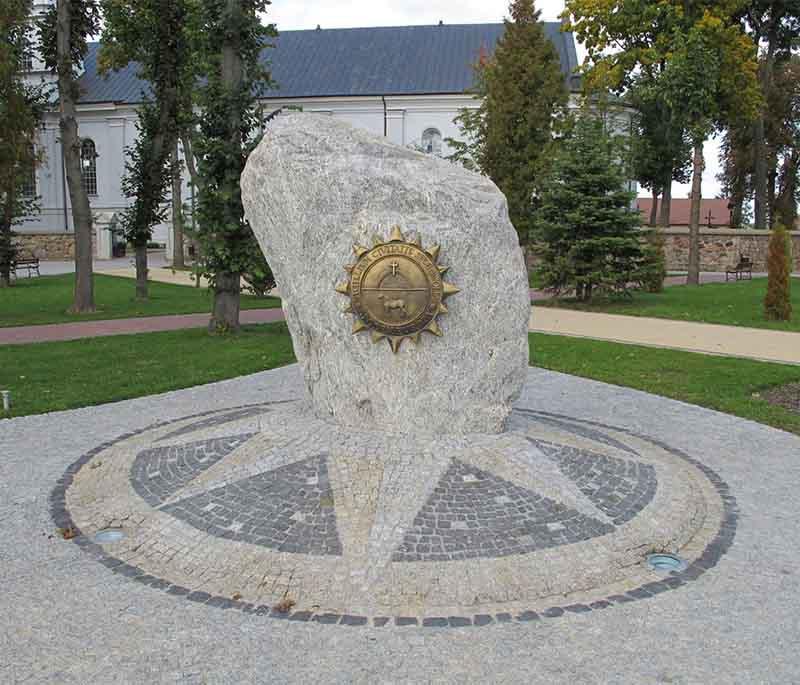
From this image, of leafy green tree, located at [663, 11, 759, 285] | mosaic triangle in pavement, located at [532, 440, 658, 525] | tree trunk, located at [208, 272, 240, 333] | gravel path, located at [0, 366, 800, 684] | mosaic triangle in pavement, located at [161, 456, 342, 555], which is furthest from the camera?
leafy green tree, located at [663, 11, 759, 285]

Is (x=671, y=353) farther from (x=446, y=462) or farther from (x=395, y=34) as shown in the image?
(x=395, y=34)

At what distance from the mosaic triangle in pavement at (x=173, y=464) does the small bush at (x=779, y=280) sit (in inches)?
641

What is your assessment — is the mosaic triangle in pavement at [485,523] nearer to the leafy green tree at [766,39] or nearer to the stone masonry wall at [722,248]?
the stone masonry wall at [722,248]

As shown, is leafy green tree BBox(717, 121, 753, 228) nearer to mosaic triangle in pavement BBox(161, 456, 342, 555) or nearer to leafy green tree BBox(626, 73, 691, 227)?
leafy green tree BBox(626, 73, 691, 227)

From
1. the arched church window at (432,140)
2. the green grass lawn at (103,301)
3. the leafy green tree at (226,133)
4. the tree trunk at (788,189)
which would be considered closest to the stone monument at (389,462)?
the leafy green tree at (226,133)

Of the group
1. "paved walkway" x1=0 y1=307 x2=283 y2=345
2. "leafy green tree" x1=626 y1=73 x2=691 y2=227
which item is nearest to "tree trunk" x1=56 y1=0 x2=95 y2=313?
"paved walkway" x1=0 y1=307 x2=283 y2=345

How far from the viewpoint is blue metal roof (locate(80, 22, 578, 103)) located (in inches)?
1989

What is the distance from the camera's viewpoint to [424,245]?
6.88m

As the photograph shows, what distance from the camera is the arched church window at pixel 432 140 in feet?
166

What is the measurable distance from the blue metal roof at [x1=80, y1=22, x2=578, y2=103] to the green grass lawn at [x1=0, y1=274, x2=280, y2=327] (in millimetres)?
24929

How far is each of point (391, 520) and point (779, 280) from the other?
16.7m

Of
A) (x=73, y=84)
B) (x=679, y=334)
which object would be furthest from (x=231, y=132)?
(x=679, y=334)

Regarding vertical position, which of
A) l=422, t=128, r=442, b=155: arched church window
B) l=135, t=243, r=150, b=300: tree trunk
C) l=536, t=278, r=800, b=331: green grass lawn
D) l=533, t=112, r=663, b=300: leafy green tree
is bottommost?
l=536, t=278, r=800, b=331: green grass lawn

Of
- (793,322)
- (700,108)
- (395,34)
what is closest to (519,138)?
(700,108)
